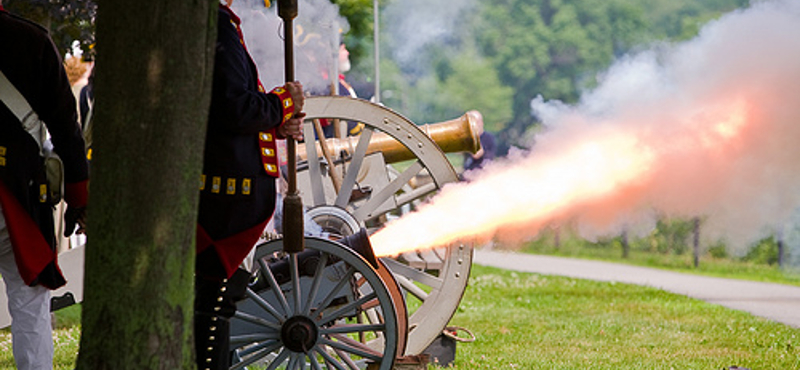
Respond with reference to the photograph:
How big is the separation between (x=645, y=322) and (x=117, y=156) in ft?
17.4

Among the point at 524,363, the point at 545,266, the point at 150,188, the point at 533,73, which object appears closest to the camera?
the point at 150,188

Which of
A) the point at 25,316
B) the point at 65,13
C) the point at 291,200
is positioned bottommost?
the point at 25,316

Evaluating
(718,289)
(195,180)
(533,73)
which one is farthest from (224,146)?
(533,73)

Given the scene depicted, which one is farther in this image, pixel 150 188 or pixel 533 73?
pixel 533 73

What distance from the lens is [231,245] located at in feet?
12.2

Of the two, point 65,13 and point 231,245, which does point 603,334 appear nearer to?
point 65,13

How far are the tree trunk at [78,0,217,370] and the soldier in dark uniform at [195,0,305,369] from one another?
73 centimetres

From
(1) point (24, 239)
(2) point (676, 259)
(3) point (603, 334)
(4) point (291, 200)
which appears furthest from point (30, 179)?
(2) point (676, 259)

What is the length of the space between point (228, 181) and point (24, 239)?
0.62m

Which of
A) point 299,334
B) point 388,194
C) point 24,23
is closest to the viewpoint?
point 24,23

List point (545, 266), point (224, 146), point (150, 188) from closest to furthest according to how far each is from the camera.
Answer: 1. point (150, 188)
2. point (224, 146)
3. point (545, 266)

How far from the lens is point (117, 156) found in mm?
2869

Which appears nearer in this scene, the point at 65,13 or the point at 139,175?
the point at 139,175

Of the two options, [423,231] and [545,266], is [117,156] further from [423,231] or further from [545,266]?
[545,266]
